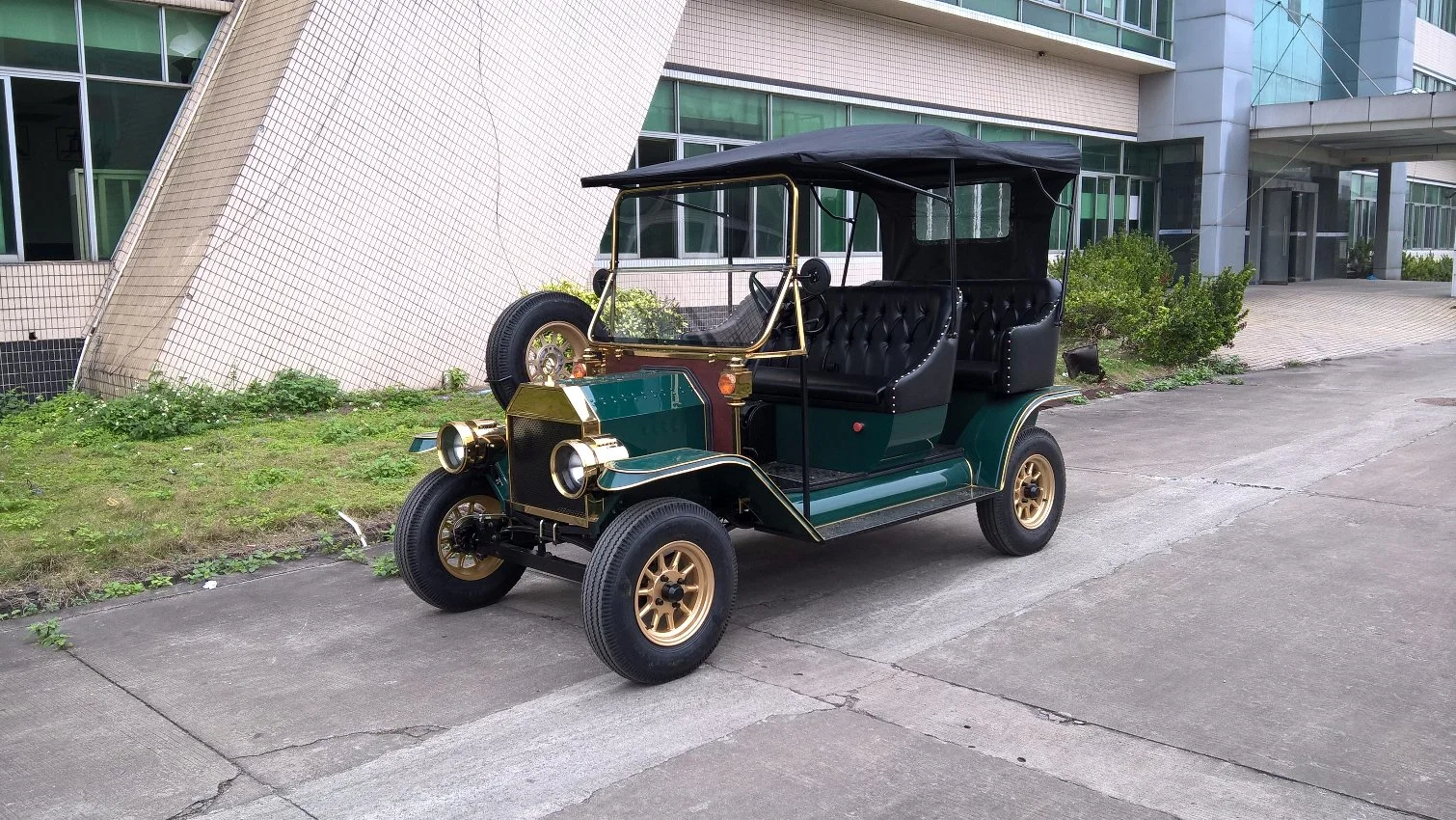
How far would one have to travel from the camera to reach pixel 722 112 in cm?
1650

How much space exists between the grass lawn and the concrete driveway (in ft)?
1.72

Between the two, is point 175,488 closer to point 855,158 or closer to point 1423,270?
point 855,158

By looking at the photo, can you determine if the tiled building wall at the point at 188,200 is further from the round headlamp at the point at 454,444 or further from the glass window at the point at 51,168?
the round headlamp at the point at 454,444

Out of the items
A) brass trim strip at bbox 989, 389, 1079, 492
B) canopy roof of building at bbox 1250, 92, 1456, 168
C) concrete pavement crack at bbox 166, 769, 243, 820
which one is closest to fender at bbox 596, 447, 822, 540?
brass trim strip at bbox 989, 389, 1079, 492

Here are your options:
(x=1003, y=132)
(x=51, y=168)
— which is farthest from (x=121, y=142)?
(x=1003, y=132)

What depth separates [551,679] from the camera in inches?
190

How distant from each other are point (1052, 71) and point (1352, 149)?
11.9 meters

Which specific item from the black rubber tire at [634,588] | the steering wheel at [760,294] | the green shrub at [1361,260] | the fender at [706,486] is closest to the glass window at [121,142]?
the steering wheel at [760,294]

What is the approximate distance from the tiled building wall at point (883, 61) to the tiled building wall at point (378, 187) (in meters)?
3.08

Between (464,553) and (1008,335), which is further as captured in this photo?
(1008,335)

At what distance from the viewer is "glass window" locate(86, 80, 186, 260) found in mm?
11227

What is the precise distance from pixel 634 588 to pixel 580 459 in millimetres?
581

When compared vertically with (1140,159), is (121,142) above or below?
below

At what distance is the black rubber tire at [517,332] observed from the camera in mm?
6047
